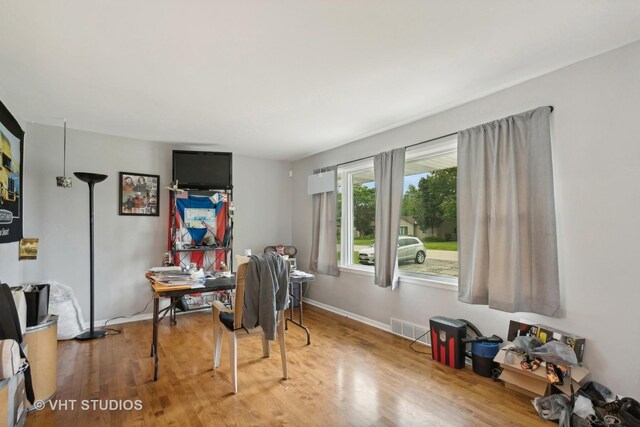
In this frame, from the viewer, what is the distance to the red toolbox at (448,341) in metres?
2.87

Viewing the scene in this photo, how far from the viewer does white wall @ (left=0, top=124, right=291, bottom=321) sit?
3777 mm

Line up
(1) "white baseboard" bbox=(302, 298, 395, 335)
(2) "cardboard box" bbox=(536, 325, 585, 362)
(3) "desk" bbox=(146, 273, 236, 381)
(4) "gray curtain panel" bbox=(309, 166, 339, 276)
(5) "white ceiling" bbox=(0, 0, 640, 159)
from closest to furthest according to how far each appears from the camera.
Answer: (5) "white ceiling" bbox=(0, 0, 640, 159)
(2) "cardboard box" bbox=(536, 325, 585, 362)
(3) "desk" bbox=(146, 273, 236, 381)
(1) "white baseboard" bbox=(302, 298, 395, 335)
(4) "gray curtain panel" bbox=(309, 166, 339, 276)

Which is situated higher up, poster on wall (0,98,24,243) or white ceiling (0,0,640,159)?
white ceiling (0,0,640,159)

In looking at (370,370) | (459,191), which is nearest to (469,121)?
(459,191)

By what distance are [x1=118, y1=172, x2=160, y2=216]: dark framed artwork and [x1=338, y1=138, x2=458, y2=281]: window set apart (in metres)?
2.83

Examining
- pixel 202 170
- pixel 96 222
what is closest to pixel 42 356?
pixel 96 222

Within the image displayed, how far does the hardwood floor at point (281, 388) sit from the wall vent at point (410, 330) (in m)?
0.10

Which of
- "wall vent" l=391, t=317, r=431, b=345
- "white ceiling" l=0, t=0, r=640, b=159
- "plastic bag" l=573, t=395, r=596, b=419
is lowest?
"wall vent" l=391, t=317, r=431, b=345

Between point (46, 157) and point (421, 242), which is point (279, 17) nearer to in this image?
point (421, 242)

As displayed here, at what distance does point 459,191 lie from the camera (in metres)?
3.10

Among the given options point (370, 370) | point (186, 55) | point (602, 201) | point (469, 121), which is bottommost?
point (370, 370)

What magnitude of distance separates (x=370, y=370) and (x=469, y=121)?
2.46 metres

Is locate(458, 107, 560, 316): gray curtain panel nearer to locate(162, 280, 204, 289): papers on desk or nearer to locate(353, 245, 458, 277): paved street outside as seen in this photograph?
locate(353, 245, 458, 277): paved street outside

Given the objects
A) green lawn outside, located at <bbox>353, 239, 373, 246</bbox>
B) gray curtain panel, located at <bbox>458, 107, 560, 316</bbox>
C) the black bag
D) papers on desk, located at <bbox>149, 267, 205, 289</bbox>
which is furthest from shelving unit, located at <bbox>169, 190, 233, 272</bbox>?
gray curtain panel, located at <bbox>458, 107, 560, 316</bbox>
